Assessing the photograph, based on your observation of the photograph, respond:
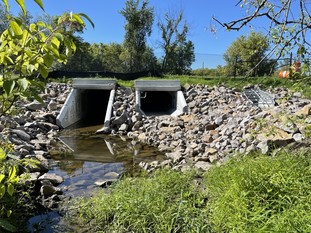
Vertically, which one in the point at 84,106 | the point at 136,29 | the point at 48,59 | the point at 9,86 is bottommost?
the point at 84,106

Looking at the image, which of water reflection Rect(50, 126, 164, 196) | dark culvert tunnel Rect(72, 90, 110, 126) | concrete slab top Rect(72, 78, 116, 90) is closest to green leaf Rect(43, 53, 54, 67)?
water reflection Rect(50, 126, 164, 196)

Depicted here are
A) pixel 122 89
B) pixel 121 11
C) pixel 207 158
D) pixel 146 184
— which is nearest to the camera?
pixel 146 184

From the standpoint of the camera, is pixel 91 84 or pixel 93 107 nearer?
pixel 91 84

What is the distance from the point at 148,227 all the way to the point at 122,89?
10.9 m

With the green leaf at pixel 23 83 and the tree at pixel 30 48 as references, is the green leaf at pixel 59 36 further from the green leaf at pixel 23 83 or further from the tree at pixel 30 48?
the green leaf at pixel 23 83

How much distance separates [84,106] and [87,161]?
7970 mm

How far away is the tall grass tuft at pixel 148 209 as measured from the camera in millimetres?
3299

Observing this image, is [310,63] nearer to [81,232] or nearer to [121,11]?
[81,232]

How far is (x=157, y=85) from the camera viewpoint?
43.3 feet

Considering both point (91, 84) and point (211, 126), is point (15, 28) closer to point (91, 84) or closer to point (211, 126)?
point (211, 126)

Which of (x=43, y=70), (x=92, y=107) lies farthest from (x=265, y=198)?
(x=92, y=107)

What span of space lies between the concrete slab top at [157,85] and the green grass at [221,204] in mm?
9130

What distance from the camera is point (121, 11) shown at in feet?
72.9

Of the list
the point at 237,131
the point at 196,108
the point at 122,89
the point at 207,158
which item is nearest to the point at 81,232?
the point at 207,158
